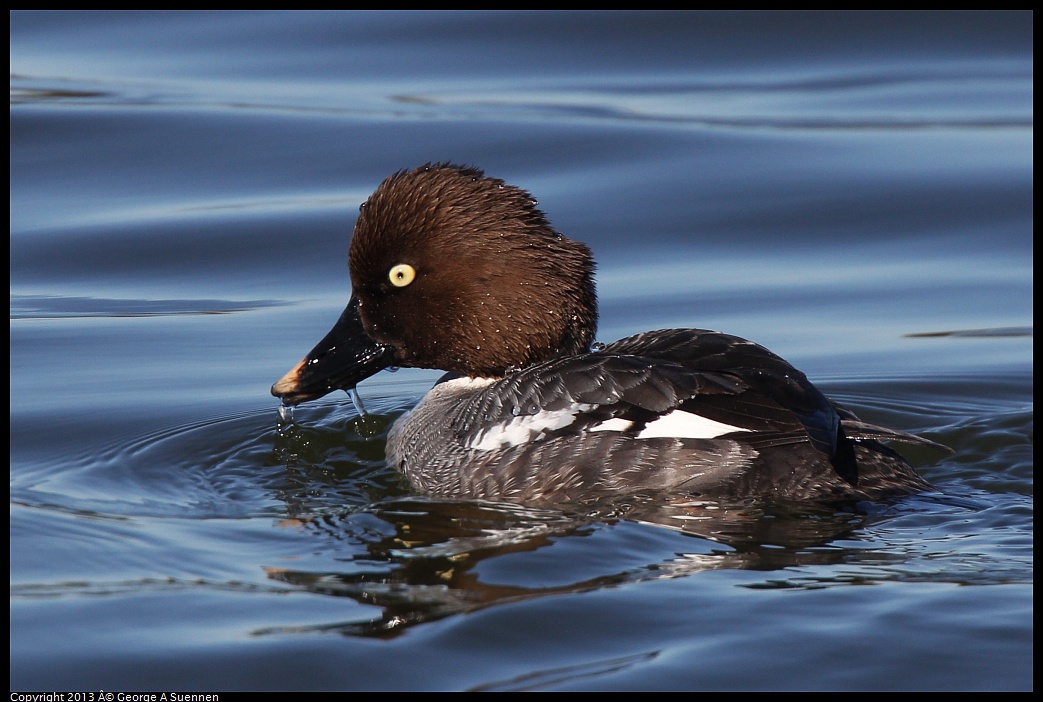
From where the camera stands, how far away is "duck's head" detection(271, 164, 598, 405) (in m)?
6.37

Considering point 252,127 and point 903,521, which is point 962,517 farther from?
point 252,127

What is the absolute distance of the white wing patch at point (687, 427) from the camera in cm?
564

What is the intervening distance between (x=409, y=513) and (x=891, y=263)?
213 inches

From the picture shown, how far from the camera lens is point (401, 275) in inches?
257

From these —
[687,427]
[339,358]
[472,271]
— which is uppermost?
[472,271]

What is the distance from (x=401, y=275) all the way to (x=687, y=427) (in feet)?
5.38

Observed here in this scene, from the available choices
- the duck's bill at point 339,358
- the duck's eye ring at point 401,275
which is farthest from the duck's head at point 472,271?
the duck's bill at point 339,358

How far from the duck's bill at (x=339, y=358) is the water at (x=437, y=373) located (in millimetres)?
396

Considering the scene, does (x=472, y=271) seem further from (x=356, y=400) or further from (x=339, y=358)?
(x=356, y=400)

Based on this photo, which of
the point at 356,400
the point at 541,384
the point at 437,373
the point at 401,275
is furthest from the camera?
the point at 437,373

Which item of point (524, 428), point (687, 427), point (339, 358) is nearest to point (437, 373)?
point (339, 358)

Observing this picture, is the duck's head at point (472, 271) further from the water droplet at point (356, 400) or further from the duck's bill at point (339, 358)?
the water droplet at point (356, 400)

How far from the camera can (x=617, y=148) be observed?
1226 cm
